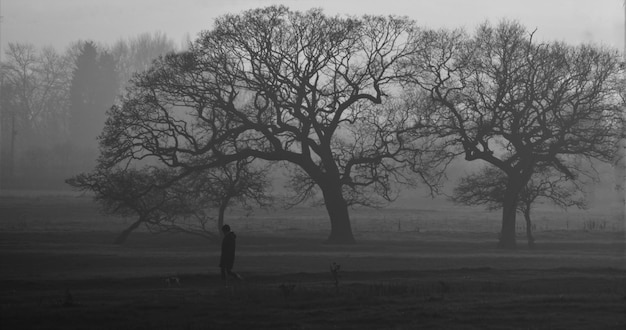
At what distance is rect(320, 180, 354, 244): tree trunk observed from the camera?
5516 cm

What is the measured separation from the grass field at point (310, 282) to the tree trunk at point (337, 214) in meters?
1.32

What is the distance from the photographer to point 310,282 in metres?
29.6

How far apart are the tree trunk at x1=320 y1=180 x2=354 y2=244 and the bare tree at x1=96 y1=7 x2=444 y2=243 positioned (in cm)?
6

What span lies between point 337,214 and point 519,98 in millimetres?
13700

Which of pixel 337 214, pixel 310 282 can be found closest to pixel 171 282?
pixel 310 282

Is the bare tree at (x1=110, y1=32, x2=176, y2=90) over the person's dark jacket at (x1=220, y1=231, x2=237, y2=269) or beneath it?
over

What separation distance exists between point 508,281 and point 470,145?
86.9 ft

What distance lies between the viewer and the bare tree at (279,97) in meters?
53.1

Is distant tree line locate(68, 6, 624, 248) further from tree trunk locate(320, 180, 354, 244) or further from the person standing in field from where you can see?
the person standing in field

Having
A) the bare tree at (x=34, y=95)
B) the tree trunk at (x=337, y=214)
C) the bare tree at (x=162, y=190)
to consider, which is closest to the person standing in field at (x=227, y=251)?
the bare tree at (x=162, y=190)

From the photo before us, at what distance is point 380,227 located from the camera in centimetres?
7325

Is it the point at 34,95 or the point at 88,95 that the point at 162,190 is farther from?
the point at 34,95

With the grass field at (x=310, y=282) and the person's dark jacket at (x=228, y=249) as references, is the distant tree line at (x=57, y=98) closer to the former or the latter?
the grass field at (x=310, y=282)

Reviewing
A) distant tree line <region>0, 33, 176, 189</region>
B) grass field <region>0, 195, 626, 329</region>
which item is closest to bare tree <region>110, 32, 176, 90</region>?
distant tree line <region>0, 33, 176, 189</region>
